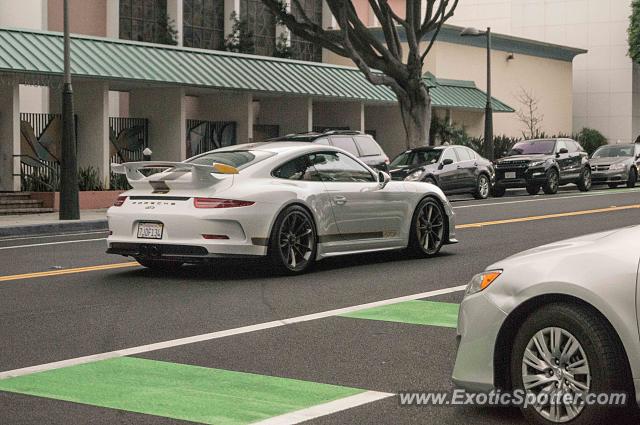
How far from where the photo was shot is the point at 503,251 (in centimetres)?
1541

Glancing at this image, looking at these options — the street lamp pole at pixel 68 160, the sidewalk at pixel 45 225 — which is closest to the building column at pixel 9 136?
the sidewalk at pixel 45 225

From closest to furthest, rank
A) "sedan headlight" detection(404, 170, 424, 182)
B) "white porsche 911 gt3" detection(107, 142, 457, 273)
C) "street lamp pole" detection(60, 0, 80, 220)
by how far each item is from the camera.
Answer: "white porsche 911 gt3" detection(107, 142, 457, 273)
"street lamp pole" detection(60, 0, 80, 220)
"sedan headlight" detection(404, 170, 424, 182)

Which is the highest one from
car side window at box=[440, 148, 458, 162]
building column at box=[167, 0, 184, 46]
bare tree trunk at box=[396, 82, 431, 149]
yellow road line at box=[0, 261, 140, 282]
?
building column at box=[167, 0, 184, 46]

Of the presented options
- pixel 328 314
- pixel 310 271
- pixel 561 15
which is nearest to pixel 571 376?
pixel 328 314

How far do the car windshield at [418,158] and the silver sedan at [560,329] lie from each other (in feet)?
81.2

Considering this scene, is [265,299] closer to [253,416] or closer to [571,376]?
[253,416]

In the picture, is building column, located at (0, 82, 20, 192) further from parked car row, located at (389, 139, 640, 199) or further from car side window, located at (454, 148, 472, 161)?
car side window, located at (454, 148, 472, 161)

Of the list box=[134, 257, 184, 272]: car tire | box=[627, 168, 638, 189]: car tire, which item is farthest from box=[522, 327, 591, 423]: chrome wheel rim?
box=[627, 168, 638, 189]: car tire

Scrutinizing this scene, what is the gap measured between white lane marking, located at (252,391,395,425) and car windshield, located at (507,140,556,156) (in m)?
29.3

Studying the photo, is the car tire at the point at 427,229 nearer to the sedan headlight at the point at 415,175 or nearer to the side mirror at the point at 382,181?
the side mirror at the point at 382,181

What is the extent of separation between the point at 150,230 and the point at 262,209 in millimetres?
1232

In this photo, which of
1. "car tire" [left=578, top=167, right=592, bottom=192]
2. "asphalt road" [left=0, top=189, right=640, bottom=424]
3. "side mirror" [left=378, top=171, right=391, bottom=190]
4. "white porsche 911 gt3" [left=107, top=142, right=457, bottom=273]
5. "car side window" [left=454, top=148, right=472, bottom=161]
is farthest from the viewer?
"car tire" [left=578, top=167, right=592, bottom=192]

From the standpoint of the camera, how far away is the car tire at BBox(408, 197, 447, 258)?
46.7 feet

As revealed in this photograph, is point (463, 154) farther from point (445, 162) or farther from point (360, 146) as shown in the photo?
point (360, 146)
